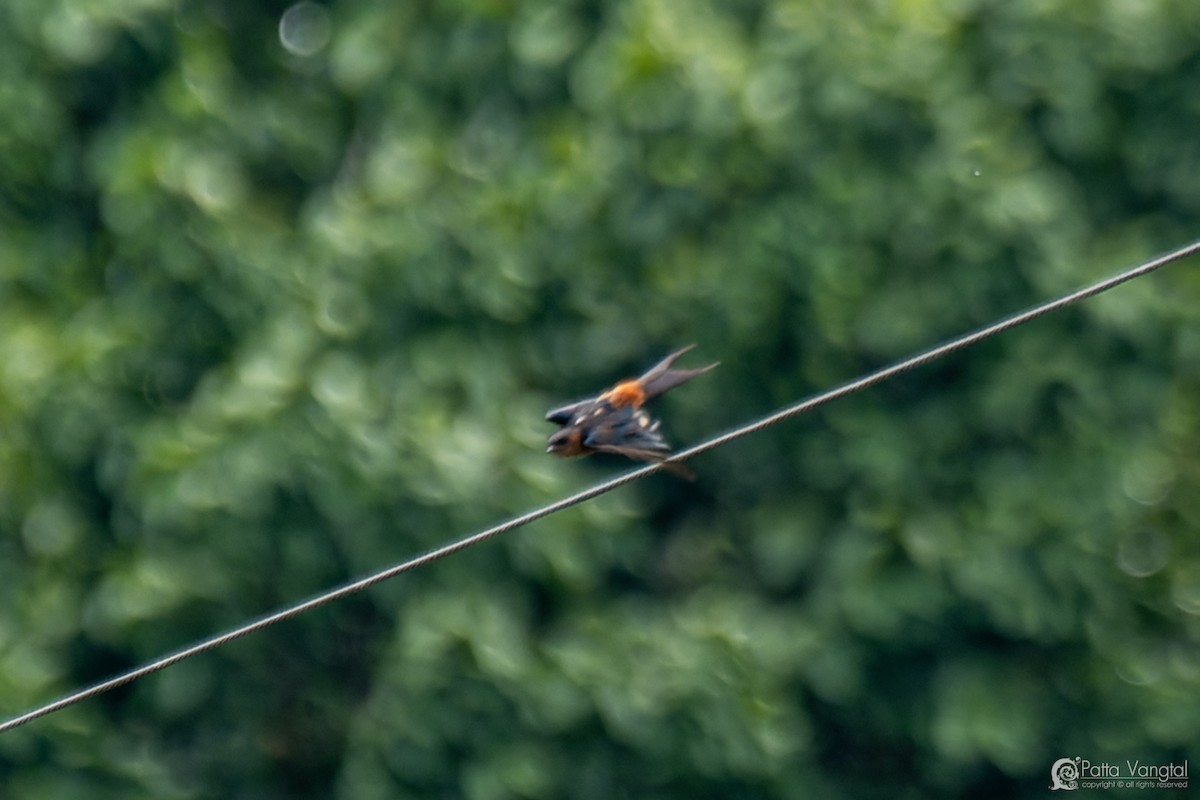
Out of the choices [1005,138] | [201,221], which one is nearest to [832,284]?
[1005,138]

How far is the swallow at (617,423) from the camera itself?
5.98 m

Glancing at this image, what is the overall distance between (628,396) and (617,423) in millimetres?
256

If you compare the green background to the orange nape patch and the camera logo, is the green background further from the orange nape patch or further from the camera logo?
the orange nape patch

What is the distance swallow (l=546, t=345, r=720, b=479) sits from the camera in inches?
235

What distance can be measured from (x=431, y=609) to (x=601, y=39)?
2.70 m

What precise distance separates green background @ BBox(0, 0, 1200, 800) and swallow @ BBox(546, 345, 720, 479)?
169 centimetres

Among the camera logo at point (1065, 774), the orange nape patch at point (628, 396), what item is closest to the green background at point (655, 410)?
the camera logo at point (1065, 774)

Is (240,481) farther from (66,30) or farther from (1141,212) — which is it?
(1141,212)

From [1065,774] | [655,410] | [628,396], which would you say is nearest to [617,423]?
[628,396]

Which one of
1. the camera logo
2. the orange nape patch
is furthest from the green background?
the orange nape patch

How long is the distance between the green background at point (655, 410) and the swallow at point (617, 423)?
5.55 ft

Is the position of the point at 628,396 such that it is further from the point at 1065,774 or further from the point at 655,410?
the point at 1065,774

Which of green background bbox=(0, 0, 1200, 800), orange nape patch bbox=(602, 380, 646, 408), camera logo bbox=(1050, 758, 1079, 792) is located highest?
orange nape patch bbox=(602, 380, 646, 408)

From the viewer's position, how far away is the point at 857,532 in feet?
28.7
